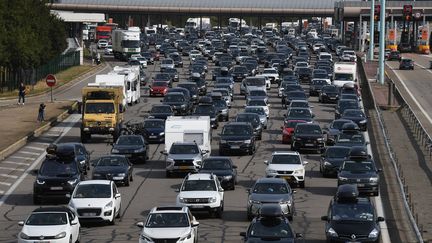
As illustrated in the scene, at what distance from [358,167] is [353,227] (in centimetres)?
1152

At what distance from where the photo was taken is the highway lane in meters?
35.7

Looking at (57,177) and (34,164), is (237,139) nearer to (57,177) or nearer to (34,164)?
(34,164)

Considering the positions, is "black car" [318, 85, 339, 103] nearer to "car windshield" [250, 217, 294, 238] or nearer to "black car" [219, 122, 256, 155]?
"black car" [219, 122, 256, 155]

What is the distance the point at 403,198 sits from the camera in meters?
39.6

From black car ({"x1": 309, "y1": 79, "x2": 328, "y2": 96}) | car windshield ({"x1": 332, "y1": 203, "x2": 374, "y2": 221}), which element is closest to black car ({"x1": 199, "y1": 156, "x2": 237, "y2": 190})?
car windshield ({"x1": 332, "y1": 203, "x2": 374, "y2": 221})

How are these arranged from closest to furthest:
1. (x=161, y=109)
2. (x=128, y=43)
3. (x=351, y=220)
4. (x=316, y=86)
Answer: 1. (x=351, y=220)
2. (x=161, y=109)
3. (x=316, y=86)
4. (x=128, y=43)

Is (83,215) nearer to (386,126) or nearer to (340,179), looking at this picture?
(340,179)

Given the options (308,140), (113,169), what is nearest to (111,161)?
(113,169)

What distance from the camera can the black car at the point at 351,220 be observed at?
3184cm

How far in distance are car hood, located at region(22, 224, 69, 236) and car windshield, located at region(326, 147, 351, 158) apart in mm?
18016

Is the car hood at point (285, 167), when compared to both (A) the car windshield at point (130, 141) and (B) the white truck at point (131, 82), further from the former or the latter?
(B) the white truck at point (131, 82)

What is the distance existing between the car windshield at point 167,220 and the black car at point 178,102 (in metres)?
39.2

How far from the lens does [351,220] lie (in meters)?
32.5

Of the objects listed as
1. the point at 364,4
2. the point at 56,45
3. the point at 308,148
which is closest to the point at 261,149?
the point at 308,148
